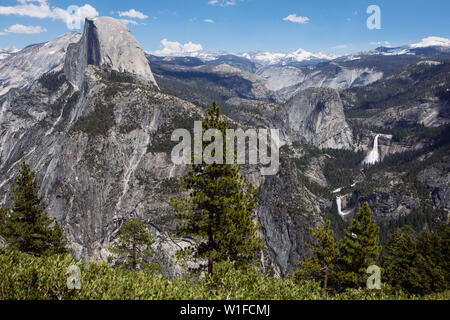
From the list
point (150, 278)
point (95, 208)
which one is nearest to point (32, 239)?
point (150, 278)

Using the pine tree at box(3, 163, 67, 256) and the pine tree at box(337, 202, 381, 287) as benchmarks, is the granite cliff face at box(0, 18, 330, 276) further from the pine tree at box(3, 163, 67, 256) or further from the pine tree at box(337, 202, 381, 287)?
the pine tree at box(337, 202, 381, 287)

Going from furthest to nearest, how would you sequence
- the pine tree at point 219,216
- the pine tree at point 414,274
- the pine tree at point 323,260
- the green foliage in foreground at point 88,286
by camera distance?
1. the pine tree at point 414,274
2. the pine tree at point 323,260
3. the pine tree at point 219,216
4. the green foliage in foreground at point 88,286

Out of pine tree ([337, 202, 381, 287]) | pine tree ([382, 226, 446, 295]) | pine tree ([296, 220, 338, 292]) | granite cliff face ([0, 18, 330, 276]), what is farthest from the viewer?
granite cliff face ([0, 18, 330, 276])

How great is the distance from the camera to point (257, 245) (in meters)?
24.1

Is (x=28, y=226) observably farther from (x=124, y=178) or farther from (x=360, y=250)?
(x=124, y=178)

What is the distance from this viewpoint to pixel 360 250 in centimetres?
3244

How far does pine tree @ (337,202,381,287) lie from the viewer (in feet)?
103

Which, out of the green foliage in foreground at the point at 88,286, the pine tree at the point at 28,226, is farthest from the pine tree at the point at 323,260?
the pine tree at the point at 28,226

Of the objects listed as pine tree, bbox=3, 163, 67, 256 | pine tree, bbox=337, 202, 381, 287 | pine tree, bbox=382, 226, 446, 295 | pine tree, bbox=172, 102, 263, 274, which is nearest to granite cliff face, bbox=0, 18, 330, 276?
pine tree, bbox=3, 163, 67, 256

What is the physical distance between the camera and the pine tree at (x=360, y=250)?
103 feet

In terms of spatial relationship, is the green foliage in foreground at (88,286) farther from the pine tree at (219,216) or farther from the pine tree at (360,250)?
the pine tree at (360,250)

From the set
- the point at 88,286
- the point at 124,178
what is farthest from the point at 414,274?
the point at 124,178
